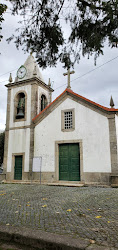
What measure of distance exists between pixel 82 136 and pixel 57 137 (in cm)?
185

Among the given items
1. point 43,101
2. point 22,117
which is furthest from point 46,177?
point 43,101

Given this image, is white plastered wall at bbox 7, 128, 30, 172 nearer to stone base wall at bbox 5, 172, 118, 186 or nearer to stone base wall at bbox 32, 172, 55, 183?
stone base wall at bbox 5, 172, 118, 186

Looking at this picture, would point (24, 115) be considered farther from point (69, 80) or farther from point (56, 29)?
point (56, 29)

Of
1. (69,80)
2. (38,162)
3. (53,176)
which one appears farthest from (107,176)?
(69,80)

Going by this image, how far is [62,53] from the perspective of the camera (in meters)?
4.79

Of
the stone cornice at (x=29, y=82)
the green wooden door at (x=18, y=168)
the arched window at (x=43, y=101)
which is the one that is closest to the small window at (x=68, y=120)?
the arched window at (x=43, y=101)

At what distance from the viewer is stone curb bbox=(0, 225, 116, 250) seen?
2.71 m

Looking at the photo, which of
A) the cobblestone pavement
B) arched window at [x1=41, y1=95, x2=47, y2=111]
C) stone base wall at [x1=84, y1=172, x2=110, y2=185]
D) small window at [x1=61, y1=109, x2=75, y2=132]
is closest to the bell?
arched window at [x1=41, y1=95, x2=47, y2=111]

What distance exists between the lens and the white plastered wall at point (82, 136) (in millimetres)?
11961

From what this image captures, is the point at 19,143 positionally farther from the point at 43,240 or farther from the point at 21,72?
the point at 43,240

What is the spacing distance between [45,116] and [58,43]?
9.97m

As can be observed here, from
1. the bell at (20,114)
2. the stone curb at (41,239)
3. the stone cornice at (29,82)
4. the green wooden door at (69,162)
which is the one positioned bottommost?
the stone curb at (41,239)

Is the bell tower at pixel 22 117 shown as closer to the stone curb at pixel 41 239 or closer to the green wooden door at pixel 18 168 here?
the green wooden door at pixel 18 168

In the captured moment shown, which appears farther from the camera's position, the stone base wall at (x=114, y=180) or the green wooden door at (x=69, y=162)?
the green wooden door at (x=69, y=162)
